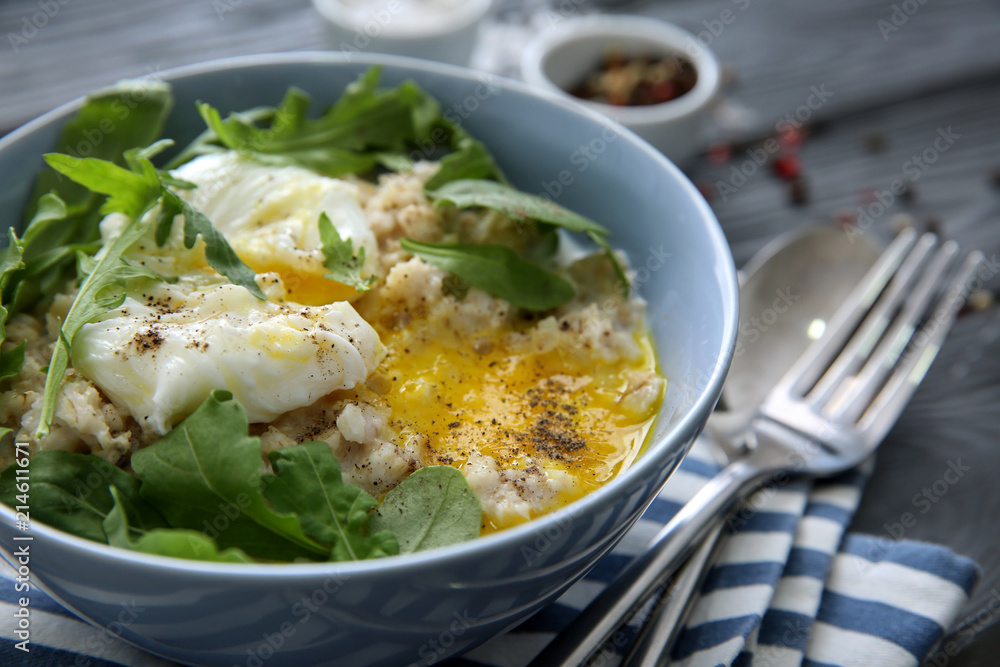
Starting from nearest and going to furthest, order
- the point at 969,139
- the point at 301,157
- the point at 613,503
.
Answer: the point at 613,503 → the point at 301,157 → the point at 969,139

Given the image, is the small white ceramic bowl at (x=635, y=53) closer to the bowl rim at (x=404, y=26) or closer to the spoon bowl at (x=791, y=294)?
the bowl rim at (x=404, y=26)

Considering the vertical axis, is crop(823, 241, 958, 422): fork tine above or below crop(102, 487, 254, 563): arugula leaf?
below

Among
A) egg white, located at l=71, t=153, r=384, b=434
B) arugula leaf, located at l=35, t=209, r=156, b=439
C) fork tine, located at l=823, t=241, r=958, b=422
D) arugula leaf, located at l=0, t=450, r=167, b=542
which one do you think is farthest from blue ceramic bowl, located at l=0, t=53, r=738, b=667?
fork tine, located at l=823, t=241, r=958, b=422

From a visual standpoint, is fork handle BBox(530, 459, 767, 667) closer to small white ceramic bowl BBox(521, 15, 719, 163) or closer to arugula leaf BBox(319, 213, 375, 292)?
arugula leaf BBox(319, 213, 375, 292)


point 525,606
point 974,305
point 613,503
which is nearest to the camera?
point 613,503

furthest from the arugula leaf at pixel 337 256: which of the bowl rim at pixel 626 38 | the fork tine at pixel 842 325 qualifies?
the bowl rim at pixel 626 38

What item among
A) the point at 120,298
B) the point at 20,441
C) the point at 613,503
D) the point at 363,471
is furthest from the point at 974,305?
the point at 20,441

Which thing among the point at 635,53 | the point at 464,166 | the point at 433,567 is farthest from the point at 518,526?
the point at 635,53

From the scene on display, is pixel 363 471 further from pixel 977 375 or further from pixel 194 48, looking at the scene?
pixel 194 48
